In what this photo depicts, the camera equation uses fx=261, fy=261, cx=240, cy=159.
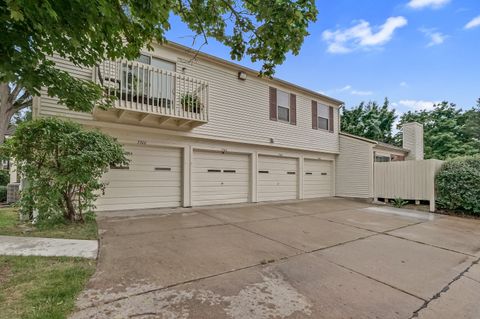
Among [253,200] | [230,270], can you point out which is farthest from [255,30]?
[253,200]

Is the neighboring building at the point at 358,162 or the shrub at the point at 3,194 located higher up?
the neighboring building at the point at 358,162

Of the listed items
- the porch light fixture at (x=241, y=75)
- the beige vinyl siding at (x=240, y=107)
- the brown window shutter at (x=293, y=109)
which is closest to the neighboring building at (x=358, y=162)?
the beige vinyl siding at (x=240, y=107)

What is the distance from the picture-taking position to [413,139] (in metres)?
15.9

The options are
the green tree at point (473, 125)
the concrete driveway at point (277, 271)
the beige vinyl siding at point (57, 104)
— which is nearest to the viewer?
the concrete driveway at point (277, 271)

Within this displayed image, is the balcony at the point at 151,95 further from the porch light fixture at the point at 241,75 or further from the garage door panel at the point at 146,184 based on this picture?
the porch light fixture at the point at 241,75

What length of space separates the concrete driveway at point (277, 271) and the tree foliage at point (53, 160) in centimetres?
108

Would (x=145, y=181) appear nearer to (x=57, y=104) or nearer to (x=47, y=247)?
(x=57, y=104)

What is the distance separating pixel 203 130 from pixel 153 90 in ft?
7.49

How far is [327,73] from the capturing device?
14.0m

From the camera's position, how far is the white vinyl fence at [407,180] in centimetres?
1033

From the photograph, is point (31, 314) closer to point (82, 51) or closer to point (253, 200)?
point (82, 51)

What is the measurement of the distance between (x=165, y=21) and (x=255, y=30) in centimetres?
147

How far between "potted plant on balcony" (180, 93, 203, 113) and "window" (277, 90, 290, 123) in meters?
4.44

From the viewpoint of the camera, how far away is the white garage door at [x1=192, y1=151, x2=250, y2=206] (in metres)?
9.16
